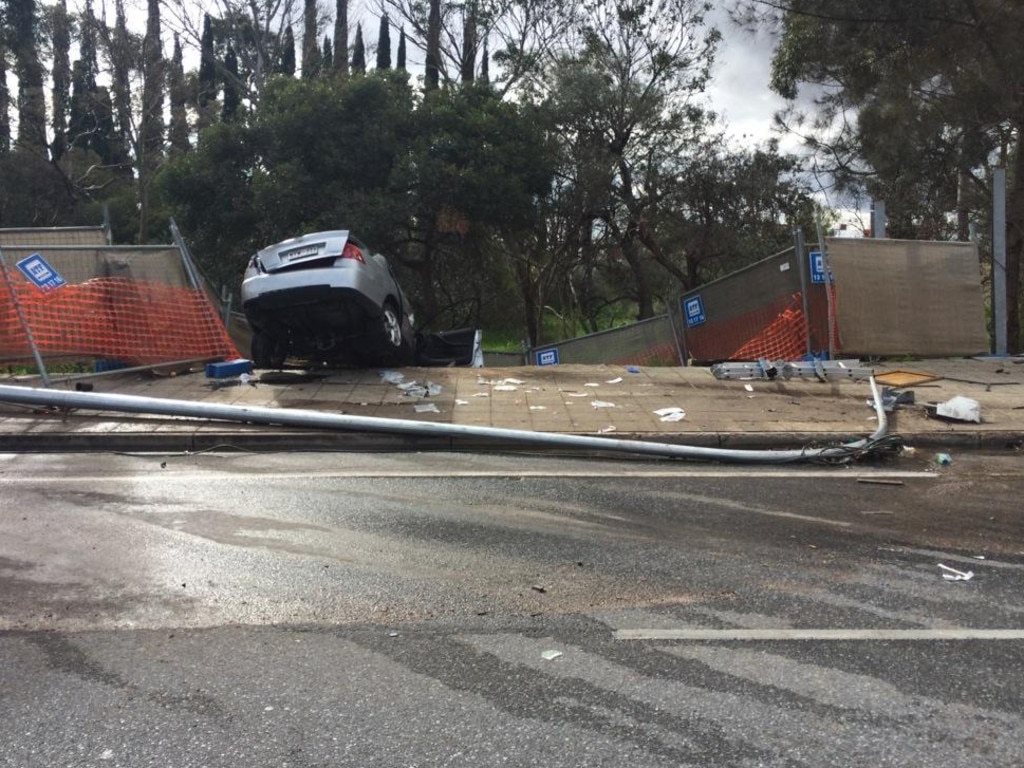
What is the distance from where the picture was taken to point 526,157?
65.4 ft

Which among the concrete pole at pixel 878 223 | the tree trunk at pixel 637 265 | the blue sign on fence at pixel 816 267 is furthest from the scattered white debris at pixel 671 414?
the tree trunk at pixel 637 265

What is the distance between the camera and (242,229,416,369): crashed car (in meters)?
10.2

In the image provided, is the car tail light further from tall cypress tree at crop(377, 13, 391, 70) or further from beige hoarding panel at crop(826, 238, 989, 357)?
tall cypress tree at crop(377, 13, 391, 70)

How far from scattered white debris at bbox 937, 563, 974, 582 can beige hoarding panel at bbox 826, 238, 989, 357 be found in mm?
7996

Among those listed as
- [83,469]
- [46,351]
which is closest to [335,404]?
[83,469]

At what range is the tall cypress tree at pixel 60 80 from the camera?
117 ft

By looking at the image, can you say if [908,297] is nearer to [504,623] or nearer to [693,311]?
[693,311]

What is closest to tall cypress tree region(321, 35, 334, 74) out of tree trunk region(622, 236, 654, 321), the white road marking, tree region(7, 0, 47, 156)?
tree region(7, 0, 47, 156)

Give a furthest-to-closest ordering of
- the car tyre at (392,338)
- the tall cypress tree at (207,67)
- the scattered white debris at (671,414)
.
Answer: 1. the tall cypress tree at (207,67)
2. the car tyre at (392,338)
3. the scattered white debris at (671,414)

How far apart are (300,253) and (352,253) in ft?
2.07

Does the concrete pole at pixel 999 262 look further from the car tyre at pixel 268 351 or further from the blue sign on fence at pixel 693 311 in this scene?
the car tyre at pixel 268 351

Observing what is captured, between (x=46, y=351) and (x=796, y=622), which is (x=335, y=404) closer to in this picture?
(x=46, y=351)

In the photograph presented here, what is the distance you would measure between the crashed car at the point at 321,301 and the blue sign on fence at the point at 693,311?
17.3ft

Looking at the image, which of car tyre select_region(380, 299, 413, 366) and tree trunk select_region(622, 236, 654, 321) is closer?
car tyre select_region(380, 299, 413, 366)
